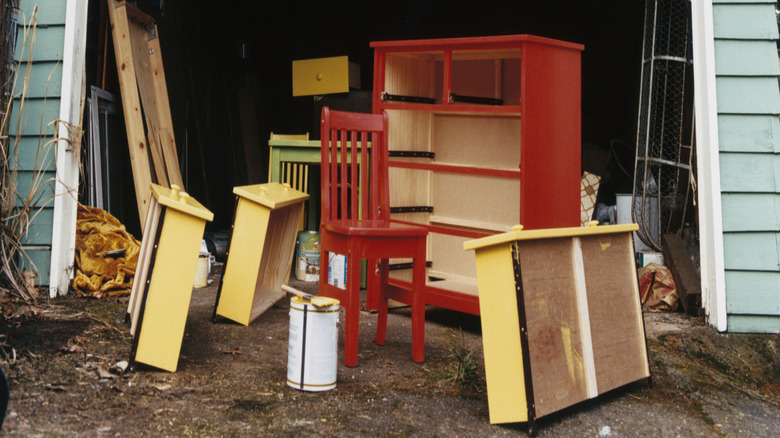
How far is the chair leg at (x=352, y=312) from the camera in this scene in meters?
3.38

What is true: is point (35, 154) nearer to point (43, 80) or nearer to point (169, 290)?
point (43, 80)

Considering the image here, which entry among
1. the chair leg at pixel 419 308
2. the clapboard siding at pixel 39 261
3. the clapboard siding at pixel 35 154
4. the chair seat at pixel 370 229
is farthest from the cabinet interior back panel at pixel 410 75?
the clapboard siding at pixel 39 261

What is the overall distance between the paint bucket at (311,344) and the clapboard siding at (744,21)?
2920 millimetres

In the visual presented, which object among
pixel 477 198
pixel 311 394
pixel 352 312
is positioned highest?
pixel 477 198

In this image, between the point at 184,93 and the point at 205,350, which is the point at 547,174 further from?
the point at 184,93

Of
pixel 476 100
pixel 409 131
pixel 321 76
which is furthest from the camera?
pixel 321 76

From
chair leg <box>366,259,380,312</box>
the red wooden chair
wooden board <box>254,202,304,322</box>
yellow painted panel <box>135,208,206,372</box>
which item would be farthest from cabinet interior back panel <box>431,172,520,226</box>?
yellow painted panel <box>135,208,206,372</box>

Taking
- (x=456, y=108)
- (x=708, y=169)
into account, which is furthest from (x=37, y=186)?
(x=708, y=169)

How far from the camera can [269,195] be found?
4051mm

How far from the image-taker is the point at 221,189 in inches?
285

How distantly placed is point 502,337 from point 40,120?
10.1 feet

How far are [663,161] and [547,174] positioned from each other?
1820 mm

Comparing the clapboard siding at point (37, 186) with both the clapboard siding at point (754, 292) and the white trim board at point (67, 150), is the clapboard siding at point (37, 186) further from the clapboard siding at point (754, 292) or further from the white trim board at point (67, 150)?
the clapboard siding at point (754, 292)

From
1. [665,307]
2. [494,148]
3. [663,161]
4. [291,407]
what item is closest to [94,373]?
[291,407]
